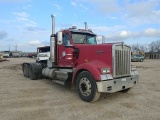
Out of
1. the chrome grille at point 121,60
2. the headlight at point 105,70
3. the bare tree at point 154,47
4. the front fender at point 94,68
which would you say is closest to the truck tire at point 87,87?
the front fender at point 94,68

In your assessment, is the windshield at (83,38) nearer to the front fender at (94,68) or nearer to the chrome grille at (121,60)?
the front fender at (94,68)

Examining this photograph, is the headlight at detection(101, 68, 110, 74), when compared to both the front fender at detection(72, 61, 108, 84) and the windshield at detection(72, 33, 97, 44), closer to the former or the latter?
the front fender at detection(72, 61, 108, 84)

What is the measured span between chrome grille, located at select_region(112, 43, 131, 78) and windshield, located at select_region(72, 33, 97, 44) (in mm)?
2082

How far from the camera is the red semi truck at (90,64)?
6.89 m

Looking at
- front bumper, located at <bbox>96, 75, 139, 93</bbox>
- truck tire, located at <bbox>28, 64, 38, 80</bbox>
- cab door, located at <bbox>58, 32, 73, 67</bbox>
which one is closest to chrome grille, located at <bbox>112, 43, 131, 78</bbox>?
front bumper, located at <bbox>96, 75, 139, 93</bbox>

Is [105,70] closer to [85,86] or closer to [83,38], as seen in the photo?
[85,86]

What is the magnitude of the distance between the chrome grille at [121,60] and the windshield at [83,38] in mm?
2082

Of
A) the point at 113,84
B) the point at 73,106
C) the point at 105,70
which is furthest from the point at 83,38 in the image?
the point at 73,106

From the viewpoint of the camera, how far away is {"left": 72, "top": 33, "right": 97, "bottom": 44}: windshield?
896 centimetres

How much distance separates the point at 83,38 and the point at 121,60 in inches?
96.0

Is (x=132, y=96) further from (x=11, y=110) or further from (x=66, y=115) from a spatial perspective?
(x=11, y=110)

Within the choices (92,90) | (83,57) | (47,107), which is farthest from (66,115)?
(83,57)

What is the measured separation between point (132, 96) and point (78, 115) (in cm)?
309

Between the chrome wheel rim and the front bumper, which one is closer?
the front bumper
